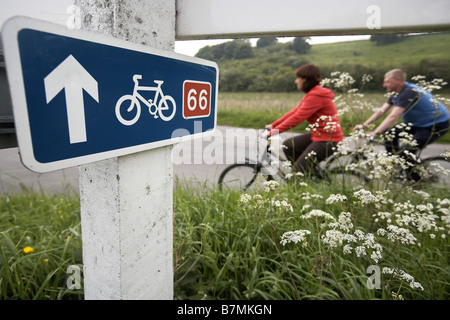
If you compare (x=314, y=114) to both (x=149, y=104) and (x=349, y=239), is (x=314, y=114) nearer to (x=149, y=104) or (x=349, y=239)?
(x=349, y=239)

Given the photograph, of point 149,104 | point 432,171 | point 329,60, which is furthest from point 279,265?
point 329,60

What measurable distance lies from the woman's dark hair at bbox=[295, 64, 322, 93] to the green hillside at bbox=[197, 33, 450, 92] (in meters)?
14.9

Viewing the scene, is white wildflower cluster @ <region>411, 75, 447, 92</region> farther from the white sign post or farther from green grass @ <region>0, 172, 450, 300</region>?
the white sign post

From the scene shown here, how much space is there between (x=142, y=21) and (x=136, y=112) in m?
0.27

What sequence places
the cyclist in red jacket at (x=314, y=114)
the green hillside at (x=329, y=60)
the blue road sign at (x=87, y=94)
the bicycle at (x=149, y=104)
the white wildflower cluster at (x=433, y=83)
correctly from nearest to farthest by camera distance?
the blue road sign at (x=87, y=94), the bicycle at (x=149, y=104), the white wildflower cluster at (x=433, y=83), the cyclist in red jacket at (x=314, y=114), the green hillside at (x=329, y=60)

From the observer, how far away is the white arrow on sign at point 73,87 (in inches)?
19.1

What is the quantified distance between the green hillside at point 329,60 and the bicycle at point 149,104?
17.2 meters

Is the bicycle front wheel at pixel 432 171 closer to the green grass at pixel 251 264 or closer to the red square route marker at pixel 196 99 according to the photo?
the green grass at pixel 251 264

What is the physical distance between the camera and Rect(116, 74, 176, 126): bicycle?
2.15 feet

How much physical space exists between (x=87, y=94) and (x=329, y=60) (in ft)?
91.9

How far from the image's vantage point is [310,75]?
2.94 metres

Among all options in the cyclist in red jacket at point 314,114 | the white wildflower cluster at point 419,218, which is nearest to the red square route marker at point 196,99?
the white wildflower cluster at point 419,218
